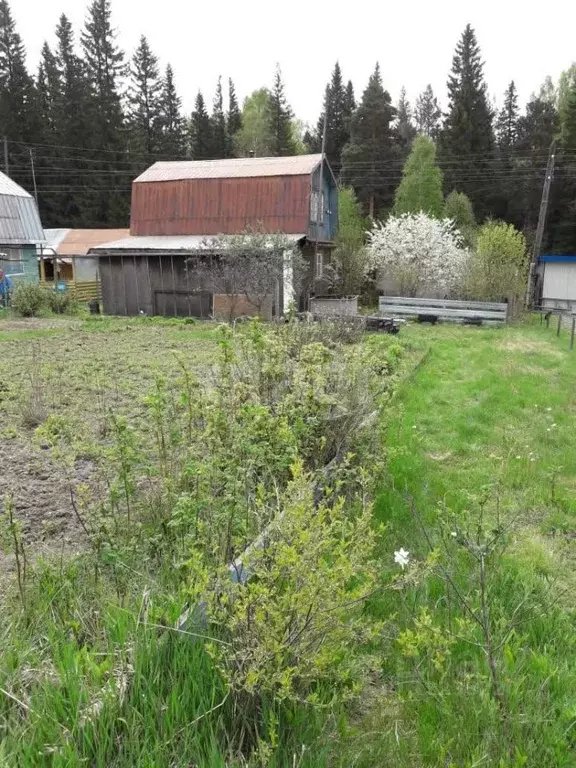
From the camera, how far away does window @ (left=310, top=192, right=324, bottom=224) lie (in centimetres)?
2266

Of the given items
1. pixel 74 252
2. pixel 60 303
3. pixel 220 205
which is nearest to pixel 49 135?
pixel 74 252

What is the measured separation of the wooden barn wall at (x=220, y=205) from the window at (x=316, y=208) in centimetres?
67

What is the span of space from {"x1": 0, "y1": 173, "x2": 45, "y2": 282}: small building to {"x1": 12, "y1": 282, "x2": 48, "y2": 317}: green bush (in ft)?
11.8

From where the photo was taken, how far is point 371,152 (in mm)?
42281

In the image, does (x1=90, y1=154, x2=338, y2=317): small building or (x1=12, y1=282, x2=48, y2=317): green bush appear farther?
(x1=90, y1=154, x2=338, y2=317): small building

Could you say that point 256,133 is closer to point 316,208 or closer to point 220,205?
point 220,205

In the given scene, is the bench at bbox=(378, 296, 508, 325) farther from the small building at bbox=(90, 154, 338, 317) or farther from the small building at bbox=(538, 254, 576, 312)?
the small building at bbox=(538, 254, 576, 312)

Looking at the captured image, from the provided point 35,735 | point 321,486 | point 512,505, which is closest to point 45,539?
point 321,486

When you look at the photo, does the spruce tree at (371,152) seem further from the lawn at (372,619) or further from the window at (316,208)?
the lawn at (372,619)

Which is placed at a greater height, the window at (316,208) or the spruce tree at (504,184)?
the spruce tree at (504,184)

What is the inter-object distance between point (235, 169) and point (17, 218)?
9030 mm

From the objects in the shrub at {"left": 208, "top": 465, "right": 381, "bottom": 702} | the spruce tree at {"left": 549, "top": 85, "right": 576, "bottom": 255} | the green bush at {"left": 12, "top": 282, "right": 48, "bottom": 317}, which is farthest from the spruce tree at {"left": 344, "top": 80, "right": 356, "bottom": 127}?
the shrub at {"left": 208, "top": 465, "right": 381, "bottom": 702}

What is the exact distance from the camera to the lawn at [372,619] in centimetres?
191

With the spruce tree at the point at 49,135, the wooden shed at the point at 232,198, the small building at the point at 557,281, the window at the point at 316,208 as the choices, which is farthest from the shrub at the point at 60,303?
the spruce tree at the point at 49,135
